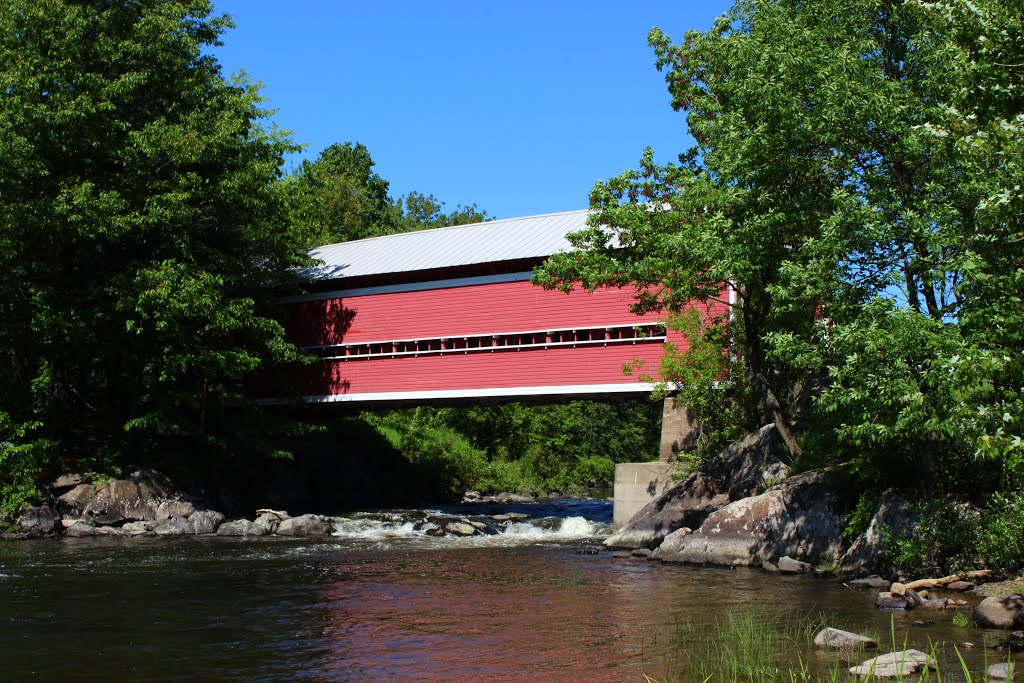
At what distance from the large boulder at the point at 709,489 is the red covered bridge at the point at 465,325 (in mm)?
2935

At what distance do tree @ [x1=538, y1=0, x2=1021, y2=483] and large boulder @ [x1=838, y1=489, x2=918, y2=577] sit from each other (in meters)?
0.65

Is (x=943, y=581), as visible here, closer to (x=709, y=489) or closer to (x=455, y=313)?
(x=709, y=489)

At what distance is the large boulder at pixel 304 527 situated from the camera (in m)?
20.1

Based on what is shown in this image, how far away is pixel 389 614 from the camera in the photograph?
1034 cm

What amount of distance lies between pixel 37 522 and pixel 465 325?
9.31 meters

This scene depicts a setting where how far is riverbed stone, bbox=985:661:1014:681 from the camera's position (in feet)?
22.6

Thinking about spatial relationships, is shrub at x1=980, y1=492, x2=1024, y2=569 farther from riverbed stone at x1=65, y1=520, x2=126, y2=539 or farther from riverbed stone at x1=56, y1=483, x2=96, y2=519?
riverbed stone at x1=56, y1=483, x2=96, y2=519

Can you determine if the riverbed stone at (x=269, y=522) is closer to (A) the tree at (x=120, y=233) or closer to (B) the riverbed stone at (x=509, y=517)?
(A) the tree at (x=120, y=233)

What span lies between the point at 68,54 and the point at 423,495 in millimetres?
15501

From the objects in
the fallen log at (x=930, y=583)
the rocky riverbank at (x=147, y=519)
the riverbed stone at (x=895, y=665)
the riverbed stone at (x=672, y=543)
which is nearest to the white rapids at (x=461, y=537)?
the rocky riverbank at (x=147, y=519)

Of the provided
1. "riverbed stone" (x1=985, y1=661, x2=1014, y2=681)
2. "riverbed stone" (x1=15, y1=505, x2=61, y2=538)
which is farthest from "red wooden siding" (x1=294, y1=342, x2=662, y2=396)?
"riverbed stone" (x1=985, y1=661, x2=1014, y2=681)

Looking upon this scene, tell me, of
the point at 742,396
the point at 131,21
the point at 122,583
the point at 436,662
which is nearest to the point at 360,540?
the point at 122,583

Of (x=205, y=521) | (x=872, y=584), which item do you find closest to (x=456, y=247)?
(x=205, y=521)

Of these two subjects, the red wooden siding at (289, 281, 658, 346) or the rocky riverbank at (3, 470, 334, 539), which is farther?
the red wooden siding at (289, 281, 658, 346)
